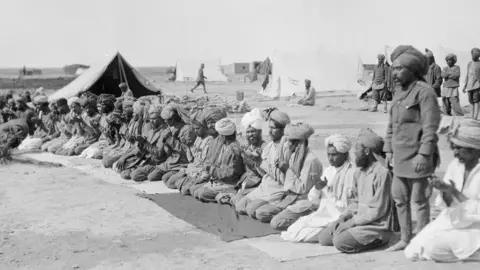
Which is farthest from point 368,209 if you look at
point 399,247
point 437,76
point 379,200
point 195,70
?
point 195,70

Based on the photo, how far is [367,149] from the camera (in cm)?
523

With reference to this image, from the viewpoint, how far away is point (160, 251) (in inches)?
218

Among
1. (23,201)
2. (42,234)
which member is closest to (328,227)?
(42,234)

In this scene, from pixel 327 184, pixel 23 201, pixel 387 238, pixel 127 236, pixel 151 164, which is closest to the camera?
pixel 387 238

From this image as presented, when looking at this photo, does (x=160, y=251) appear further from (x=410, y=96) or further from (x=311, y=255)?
(x=410, y=96)

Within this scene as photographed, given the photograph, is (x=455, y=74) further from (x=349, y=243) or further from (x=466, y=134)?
(x=349, y=243)

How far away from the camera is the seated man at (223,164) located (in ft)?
24.0

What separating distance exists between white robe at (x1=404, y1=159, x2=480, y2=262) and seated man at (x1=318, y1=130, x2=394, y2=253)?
0.45 meters

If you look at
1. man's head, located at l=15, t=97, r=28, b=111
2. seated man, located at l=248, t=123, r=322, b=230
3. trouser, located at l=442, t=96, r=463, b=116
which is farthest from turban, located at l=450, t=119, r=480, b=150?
man's head, located at l=15, t=97, r=28, b=111

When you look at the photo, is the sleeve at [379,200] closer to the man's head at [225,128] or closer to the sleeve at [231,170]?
the sleeve at [231,170]

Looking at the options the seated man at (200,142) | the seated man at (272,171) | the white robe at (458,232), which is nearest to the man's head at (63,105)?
the seated man at (200,142)

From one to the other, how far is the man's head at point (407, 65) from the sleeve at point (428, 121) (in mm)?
164

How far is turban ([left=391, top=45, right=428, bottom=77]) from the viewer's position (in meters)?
4.87

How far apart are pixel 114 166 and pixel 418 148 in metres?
6.10
